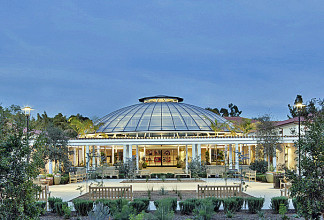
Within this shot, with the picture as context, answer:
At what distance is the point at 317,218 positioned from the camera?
368 inches

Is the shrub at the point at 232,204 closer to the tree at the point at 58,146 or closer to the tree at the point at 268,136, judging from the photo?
the tree at the point at 268,136

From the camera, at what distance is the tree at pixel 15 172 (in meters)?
7.30

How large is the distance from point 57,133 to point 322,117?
24.2 m

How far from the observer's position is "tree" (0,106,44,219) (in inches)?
287

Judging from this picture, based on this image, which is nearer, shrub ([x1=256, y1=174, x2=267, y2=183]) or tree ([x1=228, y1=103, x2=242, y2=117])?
shrub ([x1=256, y1=174, x2=267, y2=183])

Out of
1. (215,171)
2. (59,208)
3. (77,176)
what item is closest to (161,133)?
(215,171)

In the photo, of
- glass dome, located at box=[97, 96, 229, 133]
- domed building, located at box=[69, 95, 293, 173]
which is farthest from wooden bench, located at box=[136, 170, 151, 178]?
glass dome, located at box=[97, 96, 229, 133]

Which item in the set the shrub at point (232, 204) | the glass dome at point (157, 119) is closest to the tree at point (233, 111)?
the glass dome at point (157, 119)

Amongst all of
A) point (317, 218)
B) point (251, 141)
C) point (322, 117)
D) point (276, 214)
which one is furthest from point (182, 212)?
point (251, 141)

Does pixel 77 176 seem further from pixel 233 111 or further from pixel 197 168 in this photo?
pixel 233 111

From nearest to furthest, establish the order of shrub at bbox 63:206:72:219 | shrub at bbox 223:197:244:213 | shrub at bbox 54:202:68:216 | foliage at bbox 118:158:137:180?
shrub at bbox 63:206:72:219, shrub at bbox 54:202:68:216, shrub at bbox 223:197:244:213, foliage at bbox 118:158:137:180

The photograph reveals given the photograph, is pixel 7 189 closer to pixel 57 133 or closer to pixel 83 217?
pixel 83 217

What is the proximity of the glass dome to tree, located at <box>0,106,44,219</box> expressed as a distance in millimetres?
36163

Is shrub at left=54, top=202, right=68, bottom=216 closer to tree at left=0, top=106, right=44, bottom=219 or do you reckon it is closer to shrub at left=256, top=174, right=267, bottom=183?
tree at left=0, top=106, right=44, bottom=219
